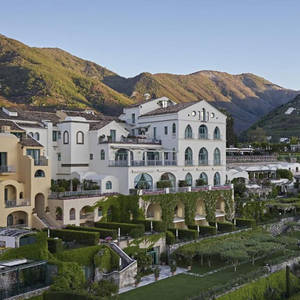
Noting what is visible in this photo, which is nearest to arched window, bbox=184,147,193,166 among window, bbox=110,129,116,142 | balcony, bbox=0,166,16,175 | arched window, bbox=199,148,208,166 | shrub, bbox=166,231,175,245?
arched window, bbox=199,148,208,166

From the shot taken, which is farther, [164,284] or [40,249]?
[164,284]

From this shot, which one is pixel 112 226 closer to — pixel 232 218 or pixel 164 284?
pixel 164 284

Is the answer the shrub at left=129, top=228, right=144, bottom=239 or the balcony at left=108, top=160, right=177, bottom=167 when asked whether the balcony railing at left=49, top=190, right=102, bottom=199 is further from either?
the shrub at left=129, top=228, right=144, bottom=239

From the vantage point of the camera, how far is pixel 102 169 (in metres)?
46.9

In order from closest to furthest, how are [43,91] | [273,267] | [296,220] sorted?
[273,267], [296,220], [43,91]

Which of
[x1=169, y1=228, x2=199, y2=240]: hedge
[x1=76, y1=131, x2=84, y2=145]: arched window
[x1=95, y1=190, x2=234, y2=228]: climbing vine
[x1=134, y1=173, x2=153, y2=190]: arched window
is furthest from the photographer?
[x1=76, y1=131, x2=84, y2=145]: arched window

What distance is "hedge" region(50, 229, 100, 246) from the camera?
33.1 metres

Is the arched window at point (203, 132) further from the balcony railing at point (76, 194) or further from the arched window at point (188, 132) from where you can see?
the balcony railing at point (76, 194)

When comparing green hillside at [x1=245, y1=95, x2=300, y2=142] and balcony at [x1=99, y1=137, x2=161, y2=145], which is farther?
green hillside at [x1=245, y1=95, x2=300, y2=142]

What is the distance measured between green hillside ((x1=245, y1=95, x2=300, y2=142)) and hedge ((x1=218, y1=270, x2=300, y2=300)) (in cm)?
10435

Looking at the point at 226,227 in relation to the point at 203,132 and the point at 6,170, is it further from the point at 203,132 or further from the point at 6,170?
the point at 6,170

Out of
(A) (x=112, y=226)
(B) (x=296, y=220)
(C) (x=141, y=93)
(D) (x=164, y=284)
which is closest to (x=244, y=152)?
(B) (x=296, y=220)

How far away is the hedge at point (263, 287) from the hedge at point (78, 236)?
411 inches

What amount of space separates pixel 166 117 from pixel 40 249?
26144 millimetres
